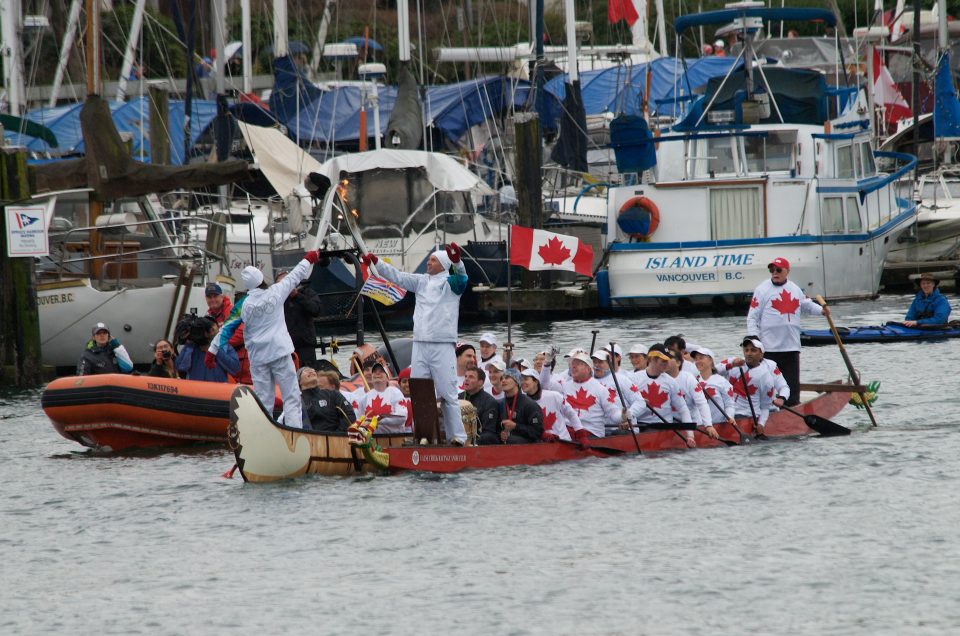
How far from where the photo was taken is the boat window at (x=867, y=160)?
32.8m

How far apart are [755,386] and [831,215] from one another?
14.2 m

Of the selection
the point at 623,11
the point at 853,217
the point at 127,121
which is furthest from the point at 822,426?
the point at 127,121

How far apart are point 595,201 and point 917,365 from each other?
51.6 ft

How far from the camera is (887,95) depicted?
41906 millimetres

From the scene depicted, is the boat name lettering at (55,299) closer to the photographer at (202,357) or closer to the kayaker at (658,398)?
the photographer at (202,357)

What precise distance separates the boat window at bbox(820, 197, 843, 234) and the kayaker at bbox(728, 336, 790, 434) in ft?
44.9

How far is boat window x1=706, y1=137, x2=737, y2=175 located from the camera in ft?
101

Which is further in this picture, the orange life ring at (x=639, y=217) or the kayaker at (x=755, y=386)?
the orange life ring at (x=639, y=217)

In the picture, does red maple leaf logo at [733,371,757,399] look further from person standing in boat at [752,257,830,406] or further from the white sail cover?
the white sail cover

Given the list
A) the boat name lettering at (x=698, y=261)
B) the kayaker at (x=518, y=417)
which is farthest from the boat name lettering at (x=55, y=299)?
the boat name lettering at (x=698, y=261)

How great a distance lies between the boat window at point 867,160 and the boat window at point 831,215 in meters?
2.22

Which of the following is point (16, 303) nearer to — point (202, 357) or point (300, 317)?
point (202, 357)

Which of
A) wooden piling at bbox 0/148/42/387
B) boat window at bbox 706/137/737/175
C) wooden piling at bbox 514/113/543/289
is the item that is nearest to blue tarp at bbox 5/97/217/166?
wooden piling at bbox 514/113/543/289

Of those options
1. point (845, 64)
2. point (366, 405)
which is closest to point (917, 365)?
point (366, 405)
